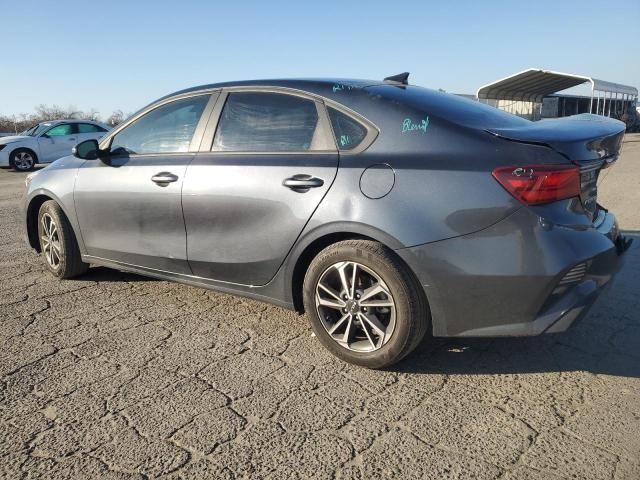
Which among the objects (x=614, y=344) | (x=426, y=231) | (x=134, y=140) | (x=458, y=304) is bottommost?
(x=614, y=344)

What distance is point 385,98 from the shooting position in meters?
3.01

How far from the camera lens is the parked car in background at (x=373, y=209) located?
2.55 metres

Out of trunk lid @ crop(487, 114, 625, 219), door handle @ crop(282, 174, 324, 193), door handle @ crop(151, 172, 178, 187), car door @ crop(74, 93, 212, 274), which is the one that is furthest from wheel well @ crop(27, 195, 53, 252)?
trunk lid @ crop(487, 114, 625, 219)

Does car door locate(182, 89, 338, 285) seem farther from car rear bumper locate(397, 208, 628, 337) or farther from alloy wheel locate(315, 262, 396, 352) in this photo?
car rear bumper locate(397, 208, 628, 337)

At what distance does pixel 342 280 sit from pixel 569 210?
119 cm

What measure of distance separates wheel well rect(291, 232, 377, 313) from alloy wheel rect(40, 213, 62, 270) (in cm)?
241

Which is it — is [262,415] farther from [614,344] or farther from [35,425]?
[614,344]

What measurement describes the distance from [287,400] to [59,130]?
55.8ft

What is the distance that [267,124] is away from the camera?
134 inches

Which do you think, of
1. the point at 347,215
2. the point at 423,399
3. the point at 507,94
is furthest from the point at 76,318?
the point at 507,94

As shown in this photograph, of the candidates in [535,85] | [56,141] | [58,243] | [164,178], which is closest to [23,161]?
[56,141]

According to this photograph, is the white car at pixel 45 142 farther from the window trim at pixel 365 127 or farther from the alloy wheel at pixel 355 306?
the alloy wheel at pixel 355 306

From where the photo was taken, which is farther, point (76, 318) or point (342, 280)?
point (76, 318)

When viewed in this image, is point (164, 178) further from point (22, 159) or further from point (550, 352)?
point (22, 159)
